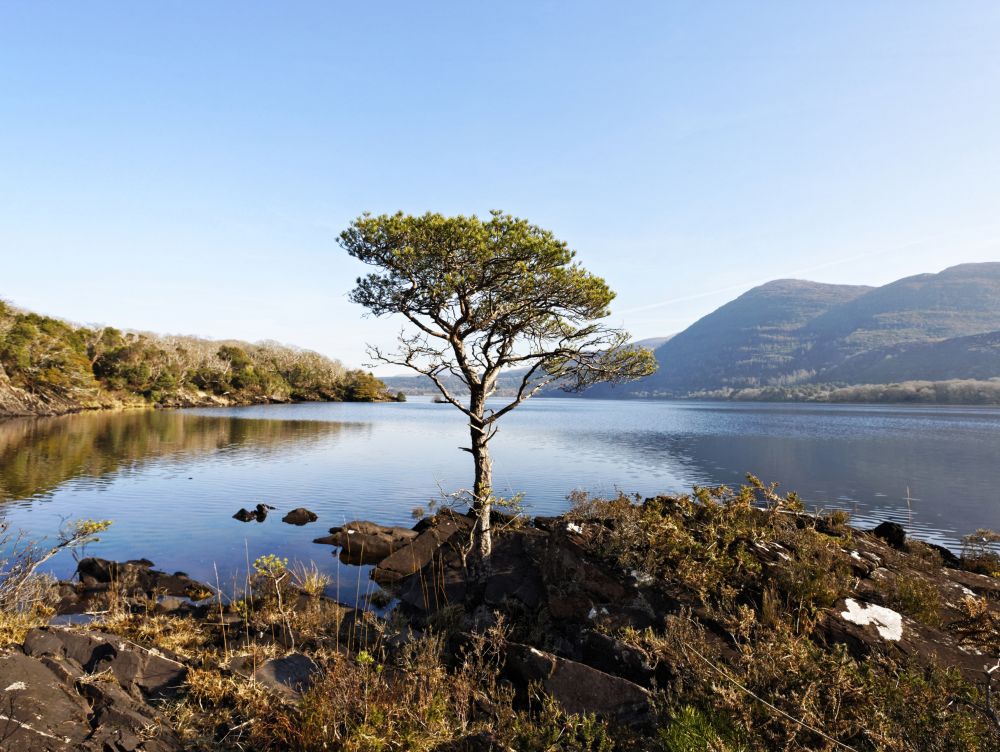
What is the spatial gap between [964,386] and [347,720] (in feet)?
873

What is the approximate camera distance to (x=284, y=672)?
8.02 metres

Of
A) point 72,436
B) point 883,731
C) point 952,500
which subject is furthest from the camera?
point 72,436

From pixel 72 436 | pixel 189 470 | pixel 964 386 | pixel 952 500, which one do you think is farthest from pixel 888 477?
pixel 964 386

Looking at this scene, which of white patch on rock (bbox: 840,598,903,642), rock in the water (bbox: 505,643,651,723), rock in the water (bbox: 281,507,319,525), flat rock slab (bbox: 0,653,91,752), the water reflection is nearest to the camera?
flat rock slab (bbox: 0,653,91,752)

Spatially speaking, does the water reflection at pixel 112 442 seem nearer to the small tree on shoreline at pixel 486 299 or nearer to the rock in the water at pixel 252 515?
the rock in the water at pixel 252 515

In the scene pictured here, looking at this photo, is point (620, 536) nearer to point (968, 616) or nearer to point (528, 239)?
point (968, 616)

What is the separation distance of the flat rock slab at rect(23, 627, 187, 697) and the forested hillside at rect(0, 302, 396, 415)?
89.6m

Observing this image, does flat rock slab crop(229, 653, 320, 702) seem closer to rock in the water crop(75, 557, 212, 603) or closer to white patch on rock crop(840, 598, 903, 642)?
rock in the water crop(75, 557, 212, 603)

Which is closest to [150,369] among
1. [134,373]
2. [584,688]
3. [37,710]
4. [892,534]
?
[134,373]

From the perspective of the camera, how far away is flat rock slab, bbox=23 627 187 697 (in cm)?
739

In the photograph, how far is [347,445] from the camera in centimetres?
5525

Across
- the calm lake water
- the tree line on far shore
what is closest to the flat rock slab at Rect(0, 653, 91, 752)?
the calm lake water

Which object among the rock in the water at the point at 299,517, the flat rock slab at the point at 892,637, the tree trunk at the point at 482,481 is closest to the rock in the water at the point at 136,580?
the rock in the water at the point at 299,517

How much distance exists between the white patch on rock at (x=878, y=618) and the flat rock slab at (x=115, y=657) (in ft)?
39.6
